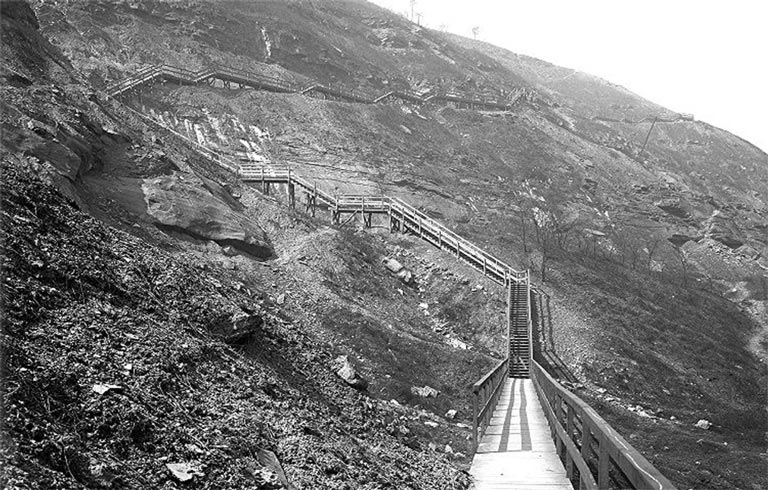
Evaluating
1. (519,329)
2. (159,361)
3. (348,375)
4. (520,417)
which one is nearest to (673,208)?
(519,329)

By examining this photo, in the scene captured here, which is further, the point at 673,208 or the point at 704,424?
the point at 673,208

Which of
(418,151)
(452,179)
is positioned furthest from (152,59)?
(452,179)

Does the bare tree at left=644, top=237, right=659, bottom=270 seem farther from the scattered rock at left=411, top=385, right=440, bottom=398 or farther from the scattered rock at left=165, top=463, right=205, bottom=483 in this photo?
the scattered rock at left=165, top=463, right=205, bottom=483

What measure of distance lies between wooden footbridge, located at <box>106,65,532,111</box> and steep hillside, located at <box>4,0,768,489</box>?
128cm

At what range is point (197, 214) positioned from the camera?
64.6ft

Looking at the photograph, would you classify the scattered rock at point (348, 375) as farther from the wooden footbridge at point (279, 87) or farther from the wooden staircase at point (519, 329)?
the wooden footbridge at point (279, 87)

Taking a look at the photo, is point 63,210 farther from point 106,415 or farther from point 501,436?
point 501,436

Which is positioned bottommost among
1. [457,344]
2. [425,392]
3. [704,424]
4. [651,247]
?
[651,247]

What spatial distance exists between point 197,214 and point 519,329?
49.2 ft

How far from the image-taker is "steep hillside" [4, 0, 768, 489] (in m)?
17.8

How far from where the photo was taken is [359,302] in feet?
67.2

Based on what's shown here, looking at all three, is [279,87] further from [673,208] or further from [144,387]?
[144,387]

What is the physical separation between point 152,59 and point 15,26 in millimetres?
26178

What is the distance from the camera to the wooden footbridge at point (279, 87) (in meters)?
39.8
